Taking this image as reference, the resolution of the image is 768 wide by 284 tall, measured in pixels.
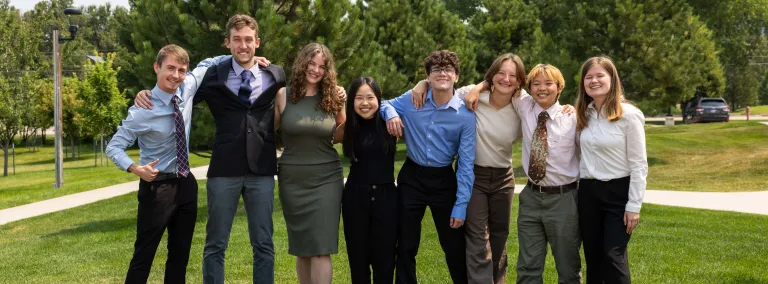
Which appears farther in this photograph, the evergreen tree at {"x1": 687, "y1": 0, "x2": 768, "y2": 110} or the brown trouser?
the evergreen tree at {"x1": 687, "y1": 0, "x2": 768, "y2": 110}

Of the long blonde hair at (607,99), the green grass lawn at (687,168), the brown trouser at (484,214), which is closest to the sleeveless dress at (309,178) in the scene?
the brown trouser at (484,214)

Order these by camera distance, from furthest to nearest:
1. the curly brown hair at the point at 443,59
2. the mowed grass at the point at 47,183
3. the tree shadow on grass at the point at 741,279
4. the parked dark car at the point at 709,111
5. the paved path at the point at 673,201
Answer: the parked dark car at the point at 709,111 → the mowed grass at the point at 47,183 → the paved path at the point at 673,201 → the tree shadow on grass at the point at 741,279 → the curly brown hair at the point at 443,59

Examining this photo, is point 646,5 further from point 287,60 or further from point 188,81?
point 188,81

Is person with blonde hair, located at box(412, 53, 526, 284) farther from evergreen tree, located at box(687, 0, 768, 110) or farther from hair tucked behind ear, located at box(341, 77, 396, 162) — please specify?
evergreen tree, located at box(687, 0, 768, 110)

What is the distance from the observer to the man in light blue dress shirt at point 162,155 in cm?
464

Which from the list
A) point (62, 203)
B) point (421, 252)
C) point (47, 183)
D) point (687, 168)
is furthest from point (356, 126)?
point (47, 183)

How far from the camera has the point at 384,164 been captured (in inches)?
192

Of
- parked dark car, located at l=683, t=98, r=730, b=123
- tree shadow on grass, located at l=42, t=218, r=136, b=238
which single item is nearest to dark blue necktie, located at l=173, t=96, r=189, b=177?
tree shadow on grass, located at l=42, t=218, r=136, b=238

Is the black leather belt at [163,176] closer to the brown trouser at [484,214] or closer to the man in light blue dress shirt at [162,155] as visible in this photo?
the man in light blue dress shirt at [162,155]

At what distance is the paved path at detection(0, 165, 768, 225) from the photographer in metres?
12.1

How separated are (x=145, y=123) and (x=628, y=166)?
306 centimetres

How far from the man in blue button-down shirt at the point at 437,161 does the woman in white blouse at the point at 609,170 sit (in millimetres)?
749

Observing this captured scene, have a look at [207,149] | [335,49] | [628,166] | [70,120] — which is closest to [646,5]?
[335,49]

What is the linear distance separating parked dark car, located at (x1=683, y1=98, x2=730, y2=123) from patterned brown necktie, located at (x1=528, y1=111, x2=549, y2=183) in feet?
115
